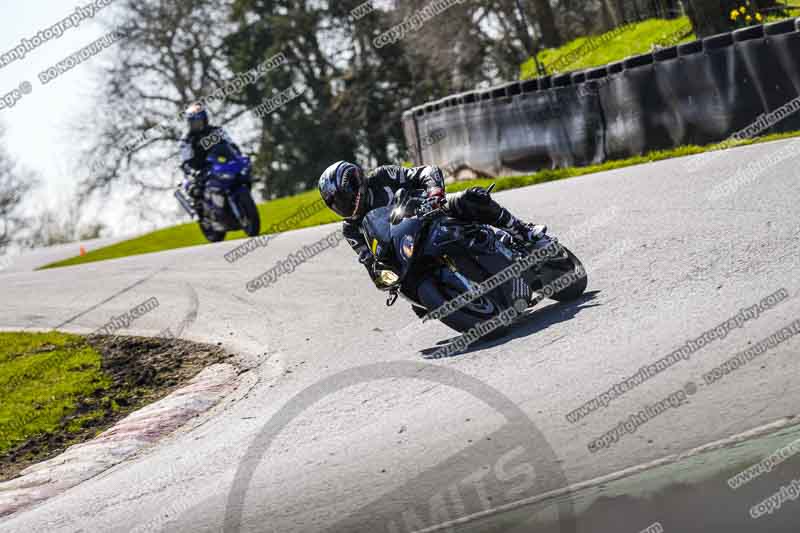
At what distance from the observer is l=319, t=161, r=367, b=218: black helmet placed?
745cm

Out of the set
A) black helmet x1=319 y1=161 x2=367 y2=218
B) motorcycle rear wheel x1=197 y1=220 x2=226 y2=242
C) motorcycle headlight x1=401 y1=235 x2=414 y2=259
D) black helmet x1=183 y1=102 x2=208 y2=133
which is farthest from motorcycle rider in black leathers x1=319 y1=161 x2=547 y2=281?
motorcycle rear wheel x1=197 y1=220 x2=226 y2=242

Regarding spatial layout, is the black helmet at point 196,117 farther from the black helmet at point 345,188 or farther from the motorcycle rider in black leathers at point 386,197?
the black helmet at point 345,188

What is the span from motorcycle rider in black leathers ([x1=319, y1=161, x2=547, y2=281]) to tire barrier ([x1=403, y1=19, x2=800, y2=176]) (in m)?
6.75

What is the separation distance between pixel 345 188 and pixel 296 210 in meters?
15.4

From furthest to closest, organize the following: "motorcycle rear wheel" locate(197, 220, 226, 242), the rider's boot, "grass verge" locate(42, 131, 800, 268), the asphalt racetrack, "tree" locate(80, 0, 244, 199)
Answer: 1. "tree" locate(80, 0, 244, 199)
2. "motorcycle rear wheel" locate(197, 220, 226, 242)
3. "grass verge" locate(42, 131, 800, 268)
4. the rider's boot
5. the asphalt racetrack

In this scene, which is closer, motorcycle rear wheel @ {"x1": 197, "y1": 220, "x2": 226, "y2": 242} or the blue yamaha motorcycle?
the blue yamaha motorcycle

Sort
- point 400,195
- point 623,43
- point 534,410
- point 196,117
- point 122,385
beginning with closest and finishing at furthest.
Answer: point 534,410 → point 400,195 → point 122,385 → point 196,117 → point 623,43

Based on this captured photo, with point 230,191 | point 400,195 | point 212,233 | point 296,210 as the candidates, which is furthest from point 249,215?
point 400,195

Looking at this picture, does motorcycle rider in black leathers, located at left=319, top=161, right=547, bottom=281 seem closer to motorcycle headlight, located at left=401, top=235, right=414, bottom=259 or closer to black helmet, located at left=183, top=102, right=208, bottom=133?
motorcycle headlight, located at left=401, top=235, right=414, bottom=259

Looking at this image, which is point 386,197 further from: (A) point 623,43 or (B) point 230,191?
(A) point 623,43

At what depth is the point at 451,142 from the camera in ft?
63.6

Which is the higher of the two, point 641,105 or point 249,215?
point 249,215

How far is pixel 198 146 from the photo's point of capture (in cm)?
1855

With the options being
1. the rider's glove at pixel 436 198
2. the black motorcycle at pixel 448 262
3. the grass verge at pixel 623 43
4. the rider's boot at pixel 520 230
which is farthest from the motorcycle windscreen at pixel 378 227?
the grass verge at pixel 623 43
